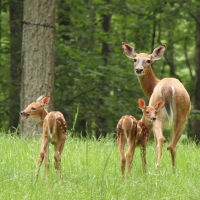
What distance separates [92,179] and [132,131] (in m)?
0.62

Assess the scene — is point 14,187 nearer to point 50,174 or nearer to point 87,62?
point 50,174

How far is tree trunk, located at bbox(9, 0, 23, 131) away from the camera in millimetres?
14211

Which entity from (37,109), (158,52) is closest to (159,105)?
(37,109)

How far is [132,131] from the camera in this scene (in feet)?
20.4

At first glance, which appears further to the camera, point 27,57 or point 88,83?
point 88,83

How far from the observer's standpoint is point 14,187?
577cm

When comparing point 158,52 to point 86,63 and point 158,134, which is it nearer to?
point 158,134

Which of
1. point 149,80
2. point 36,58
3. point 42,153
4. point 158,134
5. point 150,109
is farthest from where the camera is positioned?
point 36,58

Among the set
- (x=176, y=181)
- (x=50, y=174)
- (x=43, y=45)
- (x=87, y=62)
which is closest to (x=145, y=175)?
(x=176, y=181)

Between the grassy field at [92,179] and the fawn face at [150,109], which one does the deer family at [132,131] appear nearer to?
the fawn face at [150,109]

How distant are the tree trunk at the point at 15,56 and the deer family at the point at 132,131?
7.77 metres

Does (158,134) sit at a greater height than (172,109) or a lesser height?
lesser

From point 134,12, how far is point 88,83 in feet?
9.64

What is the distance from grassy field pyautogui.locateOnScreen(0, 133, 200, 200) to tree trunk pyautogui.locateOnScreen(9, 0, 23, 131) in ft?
19.4
